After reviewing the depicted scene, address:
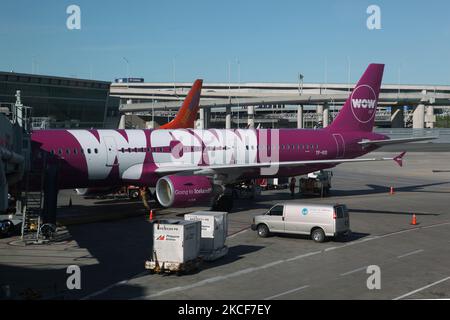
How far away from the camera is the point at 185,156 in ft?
130

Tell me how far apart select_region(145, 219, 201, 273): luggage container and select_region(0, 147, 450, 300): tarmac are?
16.5 inches

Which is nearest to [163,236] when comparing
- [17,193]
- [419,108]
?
[17,193]

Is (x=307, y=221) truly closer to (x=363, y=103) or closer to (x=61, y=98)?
(x=363, y=103)

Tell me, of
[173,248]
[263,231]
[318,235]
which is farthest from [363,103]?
[173,248]

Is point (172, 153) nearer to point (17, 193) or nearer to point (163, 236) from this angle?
point (17, 193)

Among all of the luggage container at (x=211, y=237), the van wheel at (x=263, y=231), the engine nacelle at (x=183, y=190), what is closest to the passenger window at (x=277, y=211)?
the van wheel at (x=263, y=231)

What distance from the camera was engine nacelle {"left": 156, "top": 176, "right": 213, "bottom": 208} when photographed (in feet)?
111

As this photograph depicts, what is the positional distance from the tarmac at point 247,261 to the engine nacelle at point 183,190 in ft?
7.15

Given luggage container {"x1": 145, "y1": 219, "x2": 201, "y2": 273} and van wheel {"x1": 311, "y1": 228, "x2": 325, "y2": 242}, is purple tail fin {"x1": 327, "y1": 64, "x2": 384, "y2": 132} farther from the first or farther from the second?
luggage container {"x1": 145, "y1": 219, "x2": 201, "y2": 273}

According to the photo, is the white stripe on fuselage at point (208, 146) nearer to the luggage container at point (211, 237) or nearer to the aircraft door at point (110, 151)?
the aircraft door at point (110, 151)

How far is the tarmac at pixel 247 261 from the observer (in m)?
20.0

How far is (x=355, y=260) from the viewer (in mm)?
25141

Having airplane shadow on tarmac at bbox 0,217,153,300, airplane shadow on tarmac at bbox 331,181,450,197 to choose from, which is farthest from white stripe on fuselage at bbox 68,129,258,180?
airplane shadow on tarmac at bbox 331,181,450,197
